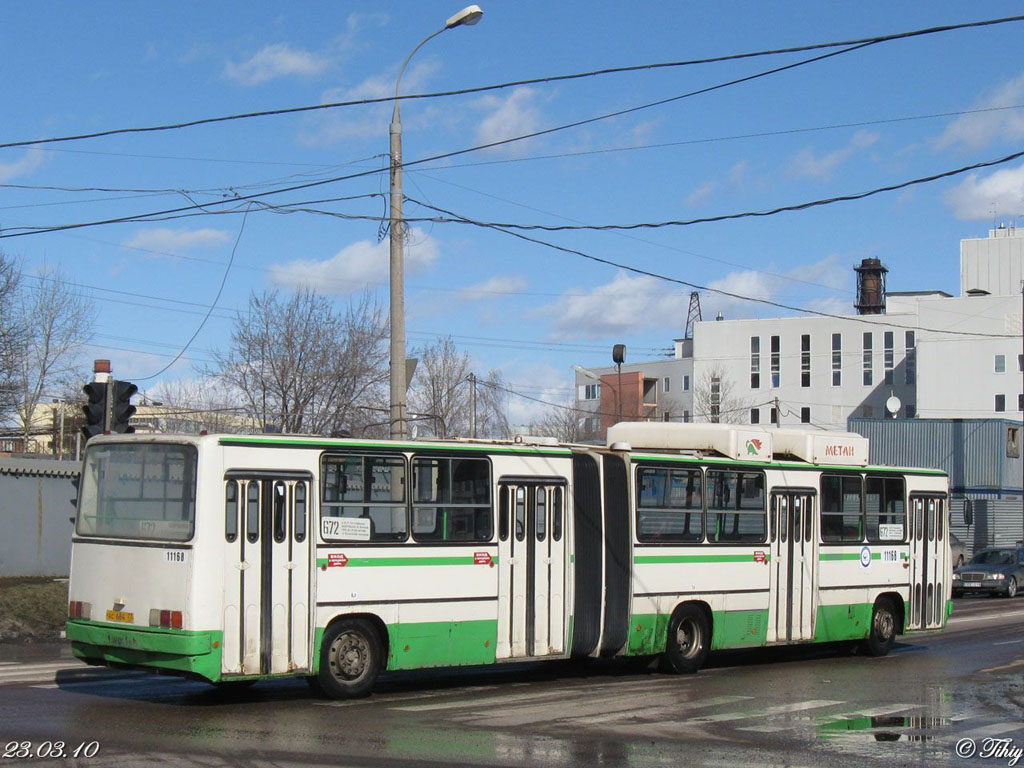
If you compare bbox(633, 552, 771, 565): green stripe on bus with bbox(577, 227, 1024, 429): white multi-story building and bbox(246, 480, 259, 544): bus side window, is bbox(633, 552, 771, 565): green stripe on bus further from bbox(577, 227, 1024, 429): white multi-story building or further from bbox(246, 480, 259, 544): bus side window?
bbox(577, 227, 1024, 429): white multi-story building

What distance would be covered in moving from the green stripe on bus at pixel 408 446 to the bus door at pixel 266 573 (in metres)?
0.33

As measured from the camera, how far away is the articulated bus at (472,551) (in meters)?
12.9

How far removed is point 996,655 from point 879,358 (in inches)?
3119

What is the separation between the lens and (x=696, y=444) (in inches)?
717

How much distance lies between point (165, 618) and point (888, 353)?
8864cm

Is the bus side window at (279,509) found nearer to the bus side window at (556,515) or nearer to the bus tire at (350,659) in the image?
the bus tire at (350,659)

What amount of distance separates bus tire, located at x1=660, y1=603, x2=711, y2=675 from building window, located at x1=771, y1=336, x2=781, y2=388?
85.2m

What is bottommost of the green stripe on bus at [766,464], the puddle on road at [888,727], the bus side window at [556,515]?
the puddle on road at [888,727]

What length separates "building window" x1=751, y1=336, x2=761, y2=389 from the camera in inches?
3996

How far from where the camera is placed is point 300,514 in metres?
13.4

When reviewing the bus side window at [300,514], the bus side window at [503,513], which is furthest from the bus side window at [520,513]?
the bus side window at [300,514]

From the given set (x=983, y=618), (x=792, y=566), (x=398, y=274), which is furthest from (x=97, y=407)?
(x=983, y=618)

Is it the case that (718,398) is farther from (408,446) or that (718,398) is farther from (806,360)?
(408,446)

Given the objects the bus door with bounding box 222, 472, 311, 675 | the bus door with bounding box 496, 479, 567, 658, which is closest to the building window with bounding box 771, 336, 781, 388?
the bus door with bounding box 496, 479, 567, 658
